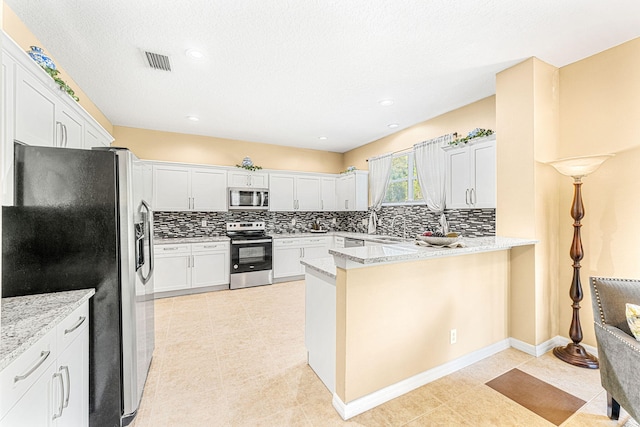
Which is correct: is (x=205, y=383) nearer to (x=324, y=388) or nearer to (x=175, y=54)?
(x=324, y=388)

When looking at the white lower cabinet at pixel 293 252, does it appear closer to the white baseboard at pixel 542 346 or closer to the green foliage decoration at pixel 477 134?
the green foliage decoration at pixel 477 134

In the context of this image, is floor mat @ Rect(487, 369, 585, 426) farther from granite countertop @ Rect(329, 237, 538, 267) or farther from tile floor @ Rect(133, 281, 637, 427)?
granite countertop @ Rect(329, 237, 538, 267)

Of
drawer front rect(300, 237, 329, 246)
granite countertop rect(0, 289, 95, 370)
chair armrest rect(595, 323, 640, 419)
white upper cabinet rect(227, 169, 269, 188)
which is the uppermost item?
white upper cabinet rect(227, 169, 269, 188)

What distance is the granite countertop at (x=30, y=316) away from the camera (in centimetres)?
114

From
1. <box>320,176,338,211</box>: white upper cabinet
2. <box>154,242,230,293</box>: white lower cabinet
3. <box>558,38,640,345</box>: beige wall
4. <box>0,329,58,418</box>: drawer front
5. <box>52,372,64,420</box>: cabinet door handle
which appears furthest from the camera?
<box>320,176,338,211</box>: white upper cabinet

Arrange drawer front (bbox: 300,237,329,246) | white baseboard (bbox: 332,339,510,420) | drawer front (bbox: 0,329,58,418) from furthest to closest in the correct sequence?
drawer front (bbox: 300,237,329,246)
white baseboard (bbox: 332,339,510,420)
drawer front (bbox: 0,329,58,418)

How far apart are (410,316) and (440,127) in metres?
3.03

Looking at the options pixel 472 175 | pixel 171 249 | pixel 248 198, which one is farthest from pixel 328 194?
pixel 472 175

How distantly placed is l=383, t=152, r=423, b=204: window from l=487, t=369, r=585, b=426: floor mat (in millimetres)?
2811

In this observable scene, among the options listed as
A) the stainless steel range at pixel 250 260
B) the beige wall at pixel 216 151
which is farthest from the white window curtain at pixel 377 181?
the stainless steel range at pixel 250 260

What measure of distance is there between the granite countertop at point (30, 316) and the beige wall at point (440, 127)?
421cm

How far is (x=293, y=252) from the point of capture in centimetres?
557

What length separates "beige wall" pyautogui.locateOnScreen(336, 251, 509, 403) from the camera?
2.01 m

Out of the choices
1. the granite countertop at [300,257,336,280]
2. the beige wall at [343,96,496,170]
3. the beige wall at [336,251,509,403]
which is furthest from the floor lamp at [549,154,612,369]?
the granite countertop at [300,257,336,280]
